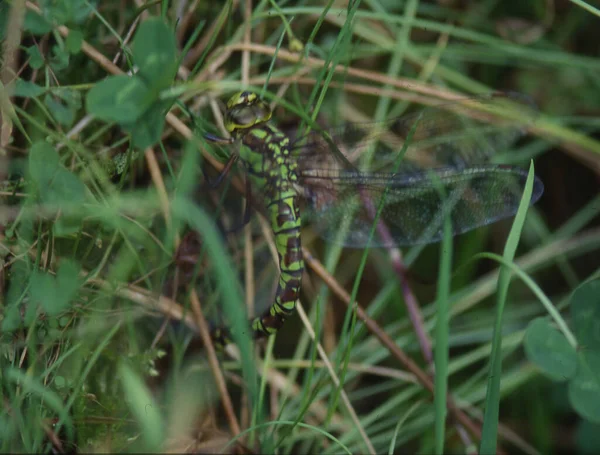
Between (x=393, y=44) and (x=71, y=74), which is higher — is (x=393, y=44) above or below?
above

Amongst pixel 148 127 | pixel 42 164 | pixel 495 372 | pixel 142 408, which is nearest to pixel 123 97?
pixel 148 127

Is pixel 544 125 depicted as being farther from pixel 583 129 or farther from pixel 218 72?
pixel 218 72

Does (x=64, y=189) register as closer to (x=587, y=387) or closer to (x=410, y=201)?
(x=410, y=201)

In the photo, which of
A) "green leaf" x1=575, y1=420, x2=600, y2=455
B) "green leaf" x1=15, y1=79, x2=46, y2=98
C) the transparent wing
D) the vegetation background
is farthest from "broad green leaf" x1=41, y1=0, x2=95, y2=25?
"green leaf" x1=575, y1=420, x2=600, y2=455

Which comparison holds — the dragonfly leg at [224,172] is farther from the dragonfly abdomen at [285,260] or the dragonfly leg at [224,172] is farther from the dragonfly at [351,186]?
the dragonfly abdomen at [285,260]

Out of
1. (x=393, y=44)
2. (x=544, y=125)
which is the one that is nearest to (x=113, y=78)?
(x=393, y=44)

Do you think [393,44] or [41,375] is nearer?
[41,375]

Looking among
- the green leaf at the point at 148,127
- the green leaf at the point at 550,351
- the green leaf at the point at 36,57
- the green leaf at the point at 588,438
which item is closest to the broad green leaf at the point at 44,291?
the green leaf at the point at 148,127
